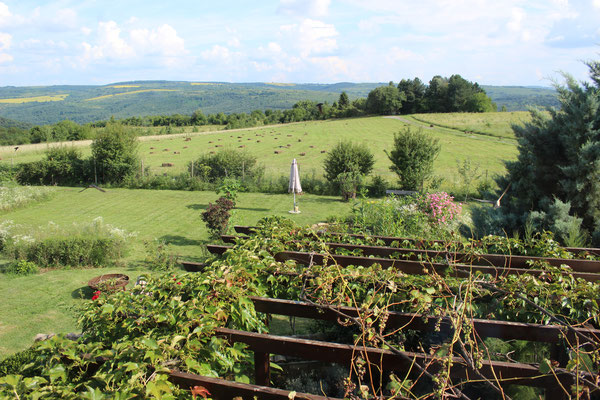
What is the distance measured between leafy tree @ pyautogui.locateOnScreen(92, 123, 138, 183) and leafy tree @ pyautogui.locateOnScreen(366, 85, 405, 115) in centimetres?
5190

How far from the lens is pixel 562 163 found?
225 inches

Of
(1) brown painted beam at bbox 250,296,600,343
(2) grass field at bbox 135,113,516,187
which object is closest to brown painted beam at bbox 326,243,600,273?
(1) brown painted beam at bbox 250,296,600,343

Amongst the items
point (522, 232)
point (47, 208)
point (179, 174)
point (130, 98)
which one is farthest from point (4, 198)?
point (130, 98)

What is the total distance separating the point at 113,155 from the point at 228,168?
6.48 metres

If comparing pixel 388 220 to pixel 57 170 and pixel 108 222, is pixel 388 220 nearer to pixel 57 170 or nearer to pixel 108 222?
pixel 108 222

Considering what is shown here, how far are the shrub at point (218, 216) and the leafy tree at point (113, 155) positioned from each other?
12774 millimetres

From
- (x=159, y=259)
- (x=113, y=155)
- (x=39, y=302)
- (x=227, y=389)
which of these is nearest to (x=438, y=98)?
(x=113, y=155)

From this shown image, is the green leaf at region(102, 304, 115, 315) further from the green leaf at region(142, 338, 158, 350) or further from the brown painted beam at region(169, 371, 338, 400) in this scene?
the brown painted beam at region(169, 371, 338, 400)

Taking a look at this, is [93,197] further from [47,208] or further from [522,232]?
[522,232]

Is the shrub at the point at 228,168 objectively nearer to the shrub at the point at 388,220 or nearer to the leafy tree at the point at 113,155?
the leafy tree at the point at 113,155

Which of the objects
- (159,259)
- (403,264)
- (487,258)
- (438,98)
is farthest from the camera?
(438,98)

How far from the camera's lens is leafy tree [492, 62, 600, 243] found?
5.38 metres

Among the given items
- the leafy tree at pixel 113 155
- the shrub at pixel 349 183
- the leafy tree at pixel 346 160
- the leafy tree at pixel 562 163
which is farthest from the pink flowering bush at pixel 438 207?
the leafy tree at pixel 113 155

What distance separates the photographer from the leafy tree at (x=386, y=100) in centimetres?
6545
